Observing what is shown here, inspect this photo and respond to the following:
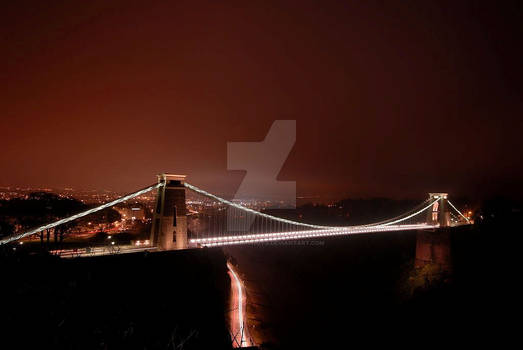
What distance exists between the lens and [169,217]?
55.3ft

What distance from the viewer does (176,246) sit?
16.8 meters

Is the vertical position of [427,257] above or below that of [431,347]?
above

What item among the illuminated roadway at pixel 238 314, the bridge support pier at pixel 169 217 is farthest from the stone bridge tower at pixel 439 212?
the bridge support pier at pixel 169 217

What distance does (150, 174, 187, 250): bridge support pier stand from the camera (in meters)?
16.6

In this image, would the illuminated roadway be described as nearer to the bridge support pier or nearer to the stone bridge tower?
the bridge support pier

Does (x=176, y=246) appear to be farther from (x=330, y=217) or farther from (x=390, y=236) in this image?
(x=330, y=217)

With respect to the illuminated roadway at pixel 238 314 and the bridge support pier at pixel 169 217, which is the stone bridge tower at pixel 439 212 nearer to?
the illuminated roadway at pixel 238 314

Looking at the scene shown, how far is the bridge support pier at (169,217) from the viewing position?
16.6 metres

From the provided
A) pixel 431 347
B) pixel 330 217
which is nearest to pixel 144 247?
pixel 431 347

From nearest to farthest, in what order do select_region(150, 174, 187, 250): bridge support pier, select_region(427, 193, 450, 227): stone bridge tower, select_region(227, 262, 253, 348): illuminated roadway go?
select_region(227, 262, 253, 348): illuminated roadway → select_region(150, 174, 187, 250): bridge support pier → select_region(427, 193, 450, 227): stone bridge tower

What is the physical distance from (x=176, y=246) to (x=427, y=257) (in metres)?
24.0

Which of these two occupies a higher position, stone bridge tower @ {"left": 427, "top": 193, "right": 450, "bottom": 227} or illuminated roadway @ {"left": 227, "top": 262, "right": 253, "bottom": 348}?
stone bridge tower @ {"left": 427, "top": 193, "right": 450, "bottom": 227}

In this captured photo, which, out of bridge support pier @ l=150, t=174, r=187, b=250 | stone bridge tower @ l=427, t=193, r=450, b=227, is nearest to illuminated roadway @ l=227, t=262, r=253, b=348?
bridge support pier @ l=150, t=174, r=187, b=250

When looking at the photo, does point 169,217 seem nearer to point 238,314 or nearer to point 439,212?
point 238,314
